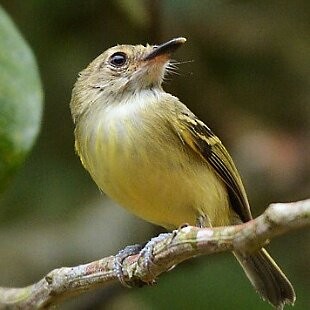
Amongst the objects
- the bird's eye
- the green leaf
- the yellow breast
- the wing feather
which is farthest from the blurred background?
the green leaf

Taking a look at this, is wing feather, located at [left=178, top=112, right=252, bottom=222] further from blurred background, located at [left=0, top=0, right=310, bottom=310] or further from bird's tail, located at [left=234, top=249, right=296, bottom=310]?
blurred background, located at [left=0, top=0, right=310, bottom=310]

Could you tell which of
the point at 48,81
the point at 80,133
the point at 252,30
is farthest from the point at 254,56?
the point at 80,133


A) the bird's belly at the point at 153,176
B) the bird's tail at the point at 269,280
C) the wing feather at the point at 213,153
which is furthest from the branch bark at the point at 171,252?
the bird's tail at the point at 269,280

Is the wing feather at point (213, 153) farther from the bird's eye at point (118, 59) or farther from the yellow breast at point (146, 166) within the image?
the bird's eye at point (118, 59)

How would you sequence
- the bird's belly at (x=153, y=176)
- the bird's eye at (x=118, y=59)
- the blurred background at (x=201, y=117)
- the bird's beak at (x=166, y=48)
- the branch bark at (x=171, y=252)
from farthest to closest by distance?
the blurred background at (x=201, y=117), the bird's eye at (x=118, y=59), the bird's beak at (x=166, y=48), the bird's belly at (x=153, y=176), the branch bark at (x=171, y=252)

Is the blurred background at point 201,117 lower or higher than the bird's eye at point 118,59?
lower

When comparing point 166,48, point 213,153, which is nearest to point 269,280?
point 213,153

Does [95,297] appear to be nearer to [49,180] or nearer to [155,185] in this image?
[49,180]
